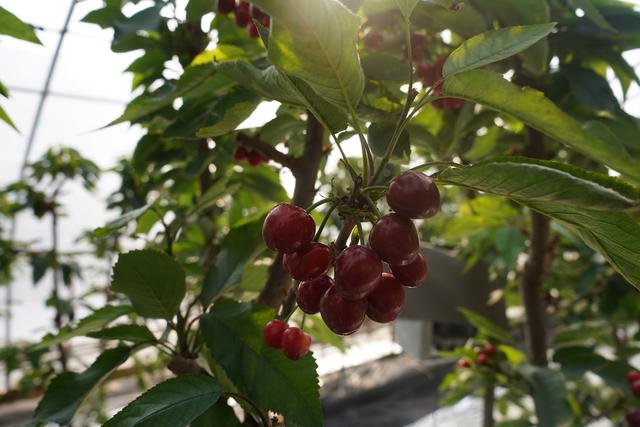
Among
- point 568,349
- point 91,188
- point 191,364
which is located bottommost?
point 568,349

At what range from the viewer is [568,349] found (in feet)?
3.52

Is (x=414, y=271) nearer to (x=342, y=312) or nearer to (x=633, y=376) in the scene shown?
(x=342, y=312)

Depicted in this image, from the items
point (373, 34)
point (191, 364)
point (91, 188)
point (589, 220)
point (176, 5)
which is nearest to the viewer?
point (589, 220)

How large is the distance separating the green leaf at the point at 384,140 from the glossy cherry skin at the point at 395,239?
0.36 ft

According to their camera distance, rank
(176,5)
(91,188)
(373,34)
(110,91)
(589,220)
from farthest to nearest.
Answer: (110,91)
(91,188)
(176,5)
(373,34)
(589,220)

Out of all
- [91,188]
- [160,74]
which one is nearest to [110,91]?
[91,188]

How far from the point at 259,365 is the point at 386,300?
155 mm

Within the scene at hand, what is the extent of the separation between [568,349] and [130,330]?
0.97m

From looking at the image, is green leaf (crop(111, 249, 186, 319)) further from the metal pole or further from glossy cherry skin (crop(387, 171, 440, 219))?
the metal pole

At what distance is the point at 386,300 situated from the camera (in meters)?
0.38

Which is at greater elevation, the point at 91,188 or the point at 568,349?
the point at 91,188

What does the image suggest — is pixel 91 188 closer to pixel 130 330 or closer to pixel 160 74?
pixel 160 74

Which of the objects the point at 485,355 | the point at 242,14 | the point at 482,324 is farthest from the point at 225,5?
the point at 485,355

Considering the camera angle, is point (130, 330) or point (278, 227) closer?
point (278, 227)
